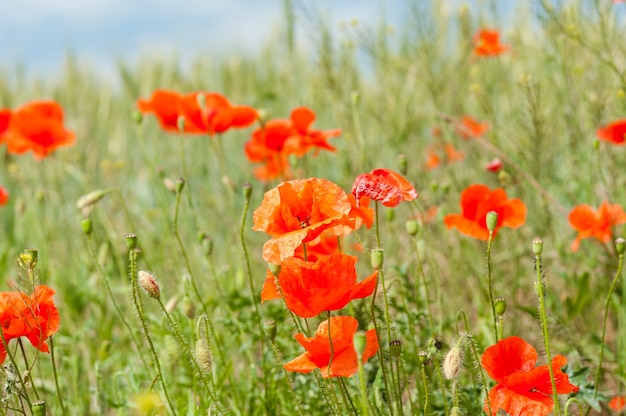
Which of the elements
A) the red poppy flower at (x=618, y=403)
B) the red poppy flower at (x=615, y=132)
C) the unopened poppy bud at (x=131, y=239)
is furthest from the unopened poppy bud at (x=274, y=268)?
the red poppy flower at (x=615, y=132)

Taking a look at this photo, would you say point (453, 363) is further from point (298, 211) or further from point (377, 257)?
point (298, 211)

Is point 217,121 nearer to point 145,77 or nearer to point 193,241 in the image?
point 193,241

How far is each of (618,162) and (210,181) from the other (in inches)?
71.9

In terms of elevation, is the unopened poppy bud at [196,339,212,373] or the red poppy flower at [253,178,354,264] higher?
the red poppy flower at [253,178,354,264]

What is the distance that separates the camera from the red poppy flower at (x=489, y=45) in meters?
3.18

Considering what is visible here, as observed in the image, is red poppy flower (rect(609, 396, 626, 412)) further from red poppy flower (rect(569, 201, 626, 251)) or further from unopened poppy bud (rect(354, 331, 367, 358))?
unopened poppy bud (rect(354, 331, 367, 358))

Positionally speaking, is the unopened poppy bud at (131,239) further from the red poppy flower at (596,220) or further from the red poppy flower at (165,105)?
the red poppy flower at (596,220)

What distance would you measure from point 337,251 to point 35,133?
1.53m

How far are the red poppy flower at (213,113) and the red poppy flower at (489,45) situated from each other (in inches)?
56.0

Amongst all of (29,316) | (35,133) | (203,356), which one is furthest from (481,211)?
(35,133)

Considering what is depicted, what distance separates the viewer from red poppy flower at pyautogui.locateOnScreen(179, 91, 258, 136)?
81.7 inches

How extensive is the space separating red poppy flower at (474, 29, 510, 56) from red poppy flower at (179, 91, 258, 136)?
1424 millimetres

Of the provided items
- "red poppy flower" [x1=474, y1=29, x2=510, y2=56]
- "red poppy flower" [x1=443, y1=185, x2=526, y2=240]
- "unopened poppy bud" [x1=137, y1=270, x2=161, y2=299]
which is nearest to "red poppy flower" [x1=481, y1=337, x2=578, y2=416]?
"red poppy flower" [x1=443, y1=185, x2=526, y2=240]

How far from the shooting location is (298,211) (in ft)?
4.13
